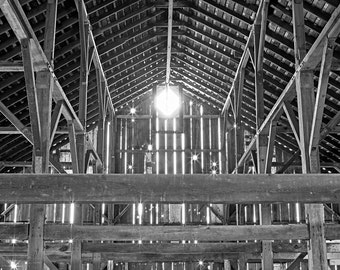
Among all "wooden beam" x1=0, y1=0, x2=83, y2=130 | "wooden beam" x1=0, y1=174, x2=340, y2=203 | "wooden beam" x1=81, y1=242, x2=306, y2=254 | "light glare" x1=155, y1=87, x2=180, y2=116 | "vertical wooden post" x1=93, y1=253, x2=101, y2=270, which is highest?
"light glare" x1=155, y1=87, x2=180, y2=116

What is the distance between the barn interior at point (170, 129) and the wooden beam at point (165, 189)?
14 millimetres

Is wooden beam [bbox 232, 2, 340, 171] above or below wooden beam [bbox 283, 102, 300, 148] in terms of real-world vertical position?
above

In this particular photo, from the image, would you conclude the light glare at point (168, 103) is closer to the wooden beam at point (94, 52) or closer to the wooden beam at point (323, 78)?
the wooden beam at point (94, 52)

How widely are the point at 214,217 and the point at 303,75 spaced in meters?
13.3

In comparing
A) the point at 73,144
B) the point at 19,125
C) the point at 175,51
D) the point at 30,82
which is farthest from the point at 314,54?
the point at 175,51

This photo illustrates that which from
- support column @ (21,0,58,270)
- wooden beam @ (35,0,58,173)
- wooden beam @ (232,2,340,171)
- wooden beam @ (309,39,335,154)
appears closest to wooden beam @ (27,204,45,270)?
support column @ (21,0,58,270)

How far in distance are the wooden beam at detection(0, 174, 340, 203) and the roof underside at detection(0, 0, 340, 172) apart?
17.5 feet

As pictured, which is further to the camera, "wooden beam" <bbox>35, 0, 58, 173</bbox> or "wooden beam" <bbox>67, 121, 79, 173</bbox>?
"wooden beam" <bbox>67, 121, 79, 173</bbox>

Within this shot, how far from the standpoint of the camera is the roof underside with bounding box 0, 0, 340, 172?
12.9 m

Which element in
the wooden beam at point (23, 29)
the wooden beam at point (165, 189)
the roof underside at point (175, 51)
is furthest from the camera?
the roof underside at point (175, 51)

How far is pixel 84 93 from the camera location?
13.2 metres

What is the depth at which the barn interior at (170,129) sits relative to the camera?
528 centimetres

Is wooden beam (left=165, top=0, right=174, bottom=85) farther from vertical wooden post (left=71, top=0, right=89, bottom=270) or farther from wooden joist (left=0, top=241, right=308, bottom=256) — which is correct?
wooden joist (left=0, top=241, right=308, bottom=256)

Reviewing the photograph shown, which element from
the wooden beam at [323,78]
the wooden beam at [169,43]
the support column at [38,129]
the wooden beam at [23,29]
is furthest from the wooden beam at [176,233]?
the wooden beam at [169,43]
